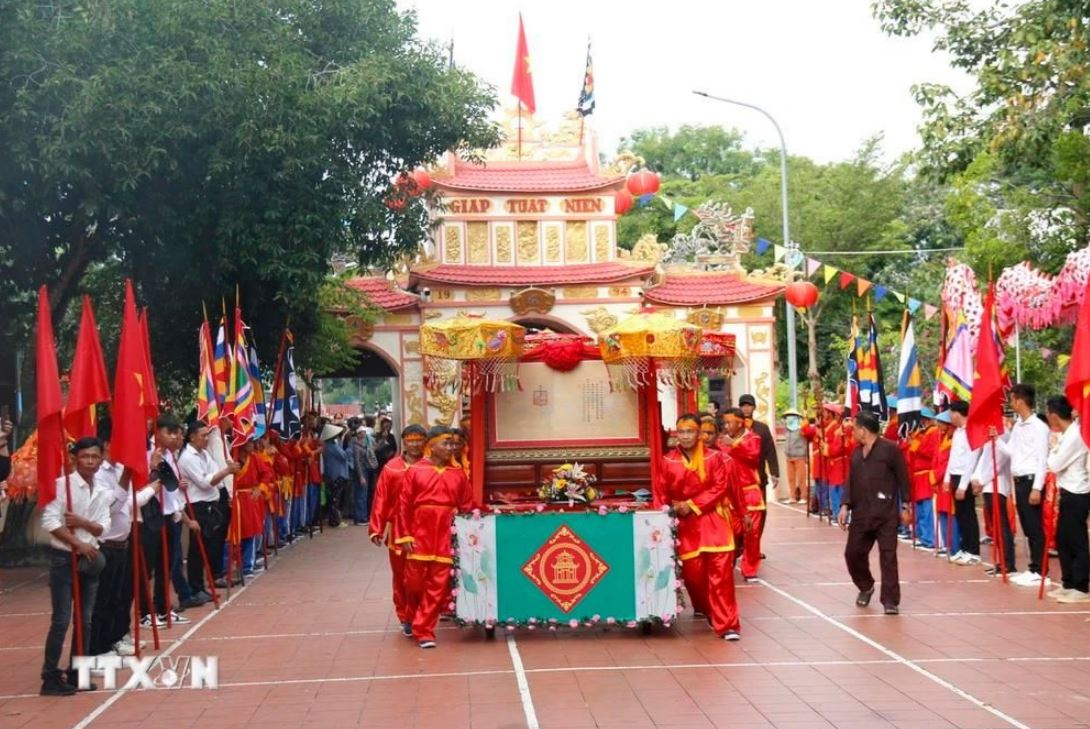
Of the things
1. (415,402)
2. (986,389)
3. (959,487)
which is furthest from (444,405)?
(986,389)

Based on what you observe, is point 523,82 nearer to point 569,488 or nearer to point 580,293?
point 580,293

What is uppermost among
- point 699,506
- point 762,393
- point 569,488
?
point 762,393

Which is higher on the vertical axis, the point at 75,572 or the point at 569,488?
the point at 569,488

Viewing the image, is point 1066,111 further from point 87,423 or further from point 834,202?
point 834,202

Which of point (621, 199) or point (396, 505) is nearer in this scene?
point (396, 505)

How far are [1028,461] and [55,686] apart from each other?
9145 millimetres

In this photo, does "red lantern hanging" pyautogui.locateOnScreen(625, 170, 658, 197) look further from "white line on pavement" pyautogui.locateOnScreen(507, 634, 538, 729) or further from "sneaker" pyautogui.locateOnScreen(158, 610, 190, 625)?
"white line on pavement" pyautogui.locateOnScreen(507, 634, 538, 729)

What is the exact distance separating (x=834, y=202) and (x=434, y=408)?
A: 18.2 m

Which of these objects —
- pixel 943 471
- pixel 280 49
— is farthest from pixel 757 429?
pixel 280 49

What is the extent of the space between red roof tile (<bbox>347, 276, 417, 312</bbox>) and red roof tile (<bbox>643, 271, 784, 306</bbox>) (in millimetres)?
5214

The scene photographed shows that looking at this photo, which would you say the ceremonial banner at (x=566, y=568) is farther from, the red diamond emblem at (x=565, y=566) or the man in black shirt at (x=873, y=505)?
the man in black shirt at (x=873, y=505)

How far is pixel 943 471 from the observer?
17016 millimetres

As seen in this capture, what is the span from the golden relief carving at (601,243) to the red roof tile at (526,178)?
0.91 metres

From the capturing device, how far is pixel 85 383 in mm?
10133
